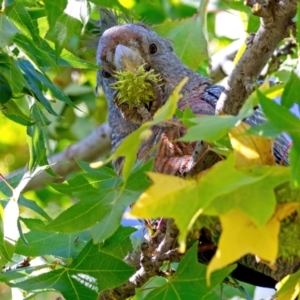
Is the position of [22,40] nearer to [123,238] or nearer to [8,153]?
[123,238]

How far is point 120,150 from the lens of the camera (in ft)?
5.72

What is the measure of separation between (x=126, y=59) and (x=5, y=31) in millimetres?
1273

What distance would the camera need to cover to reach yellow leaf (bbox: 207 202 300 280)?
5.44 ft

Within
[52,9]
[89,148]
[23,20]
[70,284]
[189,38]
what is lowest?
[89,148]

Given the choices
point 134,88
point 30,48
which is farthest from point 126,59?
point 30,48

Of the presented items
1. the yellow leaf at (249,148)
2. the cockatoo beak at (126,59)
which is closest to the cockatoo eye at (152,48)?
the cockatoo beak at (126,59)

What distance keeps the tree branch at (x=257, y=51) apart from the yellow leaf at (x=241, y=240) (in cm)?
59

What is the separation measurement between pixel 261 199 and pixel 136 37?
217cm

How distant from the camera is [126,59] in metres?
3.44

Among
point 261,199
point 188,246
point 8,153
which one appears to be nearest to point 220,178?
point 261,199

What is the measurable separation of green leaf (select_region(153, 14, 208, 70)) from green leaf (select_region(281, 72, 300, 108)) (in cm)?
175

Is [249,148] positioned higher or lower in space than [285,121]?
lower

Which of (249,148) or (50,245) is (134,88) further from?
(249,148)

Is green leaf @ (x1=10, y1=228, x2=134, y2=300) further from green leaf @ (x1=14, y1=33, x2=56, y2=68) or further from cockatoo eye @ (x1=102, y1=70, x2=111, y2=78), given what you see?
cockatoo eye @ (x1=102, y1=70, x2=111, y2=78)
